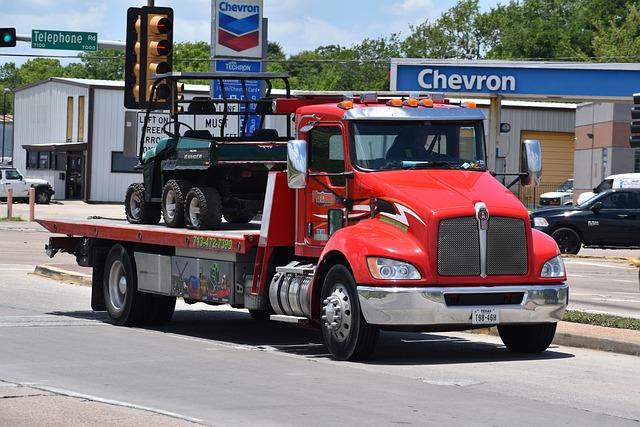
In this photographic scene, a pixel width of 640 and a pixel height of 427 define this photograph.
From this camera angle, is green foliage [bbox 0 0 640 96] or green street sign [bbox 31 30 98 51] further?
green foliage [bbox 0 0 640 96]

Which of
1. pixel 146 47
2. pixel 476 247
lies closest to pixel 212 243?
pixel 476 247

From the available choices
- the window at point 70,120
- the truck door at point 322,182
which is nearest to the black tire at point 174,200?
the truck door at point 322,182

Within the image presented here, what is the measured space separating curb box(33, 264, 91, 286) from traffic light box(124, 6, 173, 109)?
360 cm

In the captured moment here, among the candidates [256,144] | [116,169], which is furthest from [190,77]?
[116,169]

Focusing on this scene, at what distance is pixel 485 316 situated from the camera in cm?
1314

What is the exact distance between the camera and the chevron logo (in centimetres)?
2330

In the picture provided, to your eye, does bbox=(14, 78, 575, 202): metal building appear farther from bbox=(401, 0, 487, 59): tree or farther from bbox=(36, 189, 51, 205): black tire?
bbox=(401, 0, 487, 59): tree

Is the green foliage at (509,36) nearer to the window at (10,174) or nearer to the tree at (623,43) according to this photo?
the tree at (623,43)

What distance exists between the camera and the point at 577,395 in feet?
37.3

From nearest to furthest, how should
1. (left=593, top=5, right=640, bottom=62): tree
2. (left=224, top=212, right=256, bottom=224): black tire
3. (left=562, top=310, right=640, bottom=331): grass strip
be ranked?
1. (left=562, top=310, right=640, bottom=331): grass strip
2. (left=224, top=212, right=256, bottom=224): black tire
3. (left=593, top=5, right=640, bottom=62): tree

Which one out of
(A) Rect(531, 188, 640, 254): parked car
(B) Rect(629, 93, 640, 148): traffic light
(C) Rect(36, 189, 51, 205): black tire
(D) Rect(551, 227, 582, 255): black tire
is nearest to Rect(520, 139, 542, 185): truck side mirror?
(B) Rect(629, 93, 640, 148): traffic light

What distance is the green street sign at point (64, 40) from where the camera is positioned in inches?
1394

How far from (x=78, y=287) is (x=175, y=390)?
11.7 metres

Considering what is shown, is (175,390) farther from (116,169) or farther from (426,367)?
(116,169)
